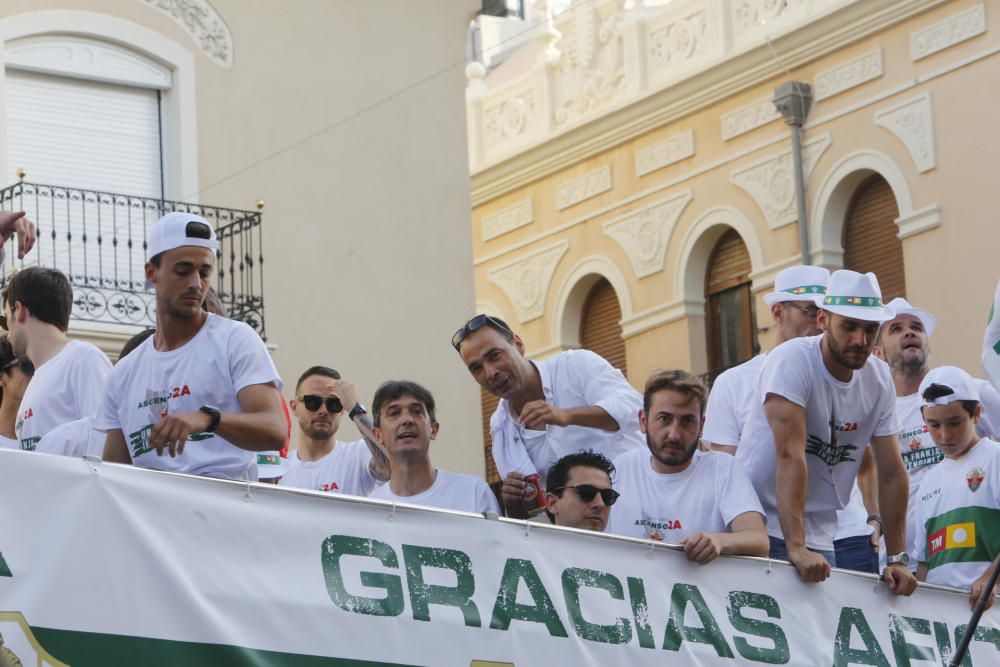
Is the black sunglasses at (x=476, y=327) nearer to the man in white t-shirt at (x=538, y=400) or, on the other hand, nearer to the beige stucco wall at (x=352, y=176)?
the man in white t-shirt at (x=538, y=400)

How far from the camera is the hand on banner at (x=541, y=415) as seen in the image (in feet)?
26.5

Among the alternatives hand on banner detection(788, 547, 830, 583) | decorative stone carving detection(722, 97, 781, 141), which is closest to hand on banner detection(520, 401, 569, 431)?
hand on banner detection(788, 547, 830, 583)

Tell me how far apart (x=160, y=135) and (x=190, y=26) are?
986 millimetres

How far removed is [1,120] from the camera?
16812 millimetres

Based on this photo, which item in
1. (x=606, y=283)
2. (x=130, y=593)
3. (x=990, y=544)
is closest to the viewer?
(x=130, y=593)

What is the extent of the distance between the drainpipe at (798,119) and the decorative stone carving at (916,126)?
1177 millimetres

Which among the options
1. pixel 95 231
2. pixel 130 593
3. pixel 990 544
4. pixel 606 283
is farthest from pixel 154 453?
pixel 606 283

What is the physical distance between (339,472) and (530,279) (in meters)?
17.6

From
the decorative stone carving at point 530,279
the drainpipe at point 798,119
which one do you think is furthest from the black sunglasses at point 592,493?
the decorative stone carving at point 530,279

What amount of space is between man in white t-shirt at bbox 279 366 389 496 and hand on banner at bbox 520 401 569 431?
1.60 m

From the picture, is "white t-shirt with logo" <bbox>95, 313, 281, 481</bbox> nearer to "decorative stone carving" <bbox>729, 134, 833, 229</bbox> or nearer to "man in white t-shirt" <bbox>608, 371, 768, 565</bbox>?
"man in white t-shirt" <bbox>608, 371, 768, 565</bbox>

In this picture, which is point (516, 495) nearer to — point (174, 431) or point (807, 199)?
point (174, 431)

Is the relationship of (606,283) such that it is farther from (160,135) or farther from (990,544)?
(990,544)

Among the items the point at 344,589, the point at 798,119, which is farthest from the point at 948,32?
the point at 344,589
